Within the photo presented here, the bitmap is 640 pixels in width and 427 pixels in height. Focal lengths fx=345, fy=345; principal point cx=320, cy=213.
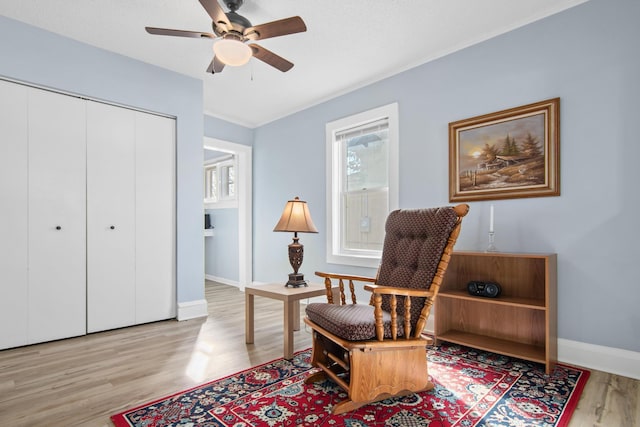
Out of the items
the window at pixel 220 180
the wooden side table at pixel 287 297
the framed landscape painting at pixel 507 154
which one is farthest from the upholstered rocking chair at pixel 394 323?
the window at pixel 220 180

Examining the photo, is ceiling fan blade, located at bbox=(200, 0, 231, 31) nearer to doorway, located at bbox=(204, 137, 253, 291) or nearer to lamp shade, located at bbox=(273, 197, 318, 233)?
lamp shade, located at bbox=(273, 197, 318, 233)

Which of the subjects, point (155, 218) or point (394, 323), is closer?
point (394, 323)

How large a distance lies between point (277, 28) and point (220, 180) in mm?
4124

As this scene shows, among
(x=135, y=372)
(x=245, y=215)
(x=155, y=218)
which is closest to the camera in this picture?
(x=135, y=372)

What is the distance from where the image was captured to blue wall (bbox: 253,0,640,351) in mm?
2244

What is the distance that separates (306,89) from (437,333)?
2.94 m

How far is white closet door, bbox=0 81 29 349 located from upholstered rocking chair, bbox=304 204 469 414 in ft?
7.95

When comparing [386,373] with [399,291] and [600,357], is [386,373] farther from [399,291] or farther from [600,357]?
[600,357]

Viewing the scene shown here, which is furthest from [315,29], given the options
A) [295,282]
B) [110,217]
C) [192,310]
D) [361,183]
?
[192,310]

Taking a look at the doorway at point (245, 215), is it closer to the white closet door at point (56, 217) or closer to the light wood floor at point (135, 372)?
the light wood floor at point (135, 372)

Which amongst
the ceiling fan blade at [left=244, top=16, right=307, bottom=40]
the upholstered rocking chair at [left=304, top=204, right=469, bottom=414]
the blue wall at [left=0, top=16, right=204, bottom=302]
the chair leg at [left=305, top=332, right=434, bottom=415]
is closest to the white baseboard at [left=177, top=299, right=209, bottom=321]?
the blue wall at [left=0, top=16, right=204, bottom=302]

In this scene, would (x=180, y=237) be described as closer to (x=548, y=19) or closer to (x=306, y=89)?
(x=306, y=89)

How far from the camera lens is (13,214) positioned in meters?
2.76

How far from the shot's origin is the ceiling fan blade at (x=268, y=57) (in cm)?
246
